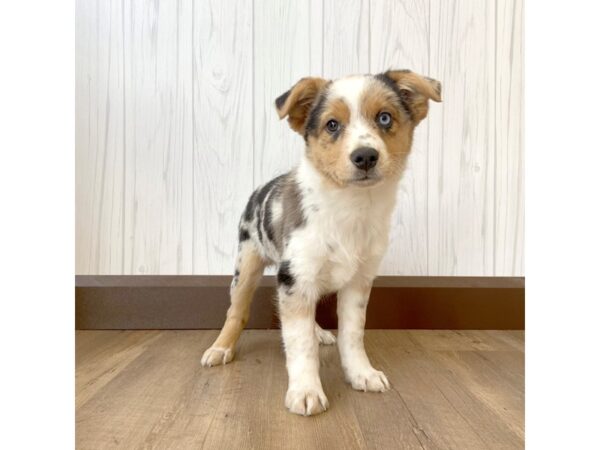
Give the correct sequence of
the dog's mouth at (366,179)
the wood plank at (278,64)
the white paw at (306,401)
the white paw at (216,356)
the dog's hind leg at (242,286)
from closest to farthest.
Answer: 1. the white paw at (306,401)
2. the dog's mouth at (366,179)
3. the white paw at (216,356)
4. the dog's hind leg at (242,286)
5. the wood plank at (278,64)

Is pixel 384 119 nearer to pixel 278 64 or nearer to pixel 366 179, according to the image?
pixel 366 179

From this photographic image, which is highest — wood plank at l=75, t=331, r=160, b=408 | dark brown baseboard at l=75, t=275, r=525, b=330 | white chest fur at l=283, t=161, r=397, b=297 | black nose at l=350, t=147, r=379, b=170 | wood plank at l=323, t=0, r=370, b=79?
wood plank at l=323, t=0, r=370, b=79

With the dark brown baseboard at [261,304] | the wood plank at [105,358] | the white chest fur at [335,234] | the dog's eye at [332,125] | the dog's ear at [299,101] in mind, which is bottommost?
the wood plank at [105,358]

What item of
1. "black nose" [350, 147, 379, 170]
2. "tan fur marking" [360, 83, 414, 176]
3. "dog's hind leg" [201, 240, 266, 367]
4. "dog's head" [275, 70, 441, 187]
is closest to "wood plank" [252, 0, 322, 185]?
"dog's hind leg" [201, 240, 266, 367]

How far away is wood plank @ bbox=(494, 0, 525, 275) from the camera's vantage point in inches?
119

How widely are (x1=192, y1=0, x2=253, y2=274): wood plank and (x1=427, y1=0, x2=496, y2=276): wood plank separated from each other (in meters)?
1.15

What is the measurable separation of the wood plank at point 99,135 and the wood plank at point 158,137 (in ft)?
0.17

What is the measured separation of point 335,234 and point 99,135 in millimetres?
1776

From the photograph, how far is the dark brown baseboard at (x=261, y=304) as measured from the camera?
9.97 ft

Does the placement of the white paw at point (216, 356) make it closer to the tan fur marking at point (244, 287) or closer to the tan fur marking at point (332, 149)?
the tan fur marking at point (244, 287)

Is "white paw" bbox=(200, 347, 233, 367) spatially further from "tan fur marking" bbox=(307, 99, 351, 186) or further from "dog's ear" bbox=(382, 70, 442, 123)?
"dog's ear" bbox=(382, 70, 442, 123)

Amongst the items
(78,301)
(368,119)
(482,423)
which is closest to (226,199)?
(78,301)

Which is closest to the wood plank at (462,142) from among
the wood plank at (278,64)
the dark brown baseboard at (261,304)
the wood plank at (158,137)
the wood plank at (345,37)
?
the dark brown baseboard at (261,304)

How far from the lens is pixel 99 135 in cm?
303
